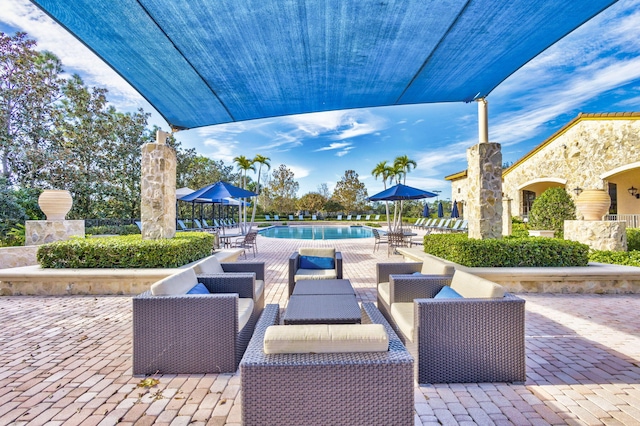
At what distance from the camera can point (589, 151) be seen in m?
11.7

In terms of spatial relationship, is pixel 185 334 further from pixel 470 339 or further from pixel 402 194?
pixel 402 194

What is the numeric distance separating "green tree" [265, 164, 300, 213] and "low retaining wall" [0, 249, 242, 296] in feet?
102

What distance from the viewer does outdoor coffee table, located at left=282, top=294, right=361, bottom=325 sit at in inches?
87.5

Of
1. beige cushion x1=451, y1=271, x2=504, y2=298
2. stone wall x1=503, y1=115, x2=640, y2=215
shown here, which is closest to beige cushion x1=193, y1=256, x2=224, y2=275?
beige cushion x1=451, y1=271, x2=504, y2=298

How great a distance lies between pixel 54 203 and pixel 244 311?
23.3 ft

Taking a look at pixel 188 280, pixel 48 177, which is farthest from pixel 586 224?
pixel 48 177

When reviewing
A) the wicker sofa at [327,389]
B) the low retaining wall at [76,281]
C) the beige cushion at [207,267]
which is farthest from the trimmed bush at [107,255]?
the wicker sofa at [327,389]

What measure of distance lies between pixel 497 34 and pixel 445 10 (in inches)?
34.8

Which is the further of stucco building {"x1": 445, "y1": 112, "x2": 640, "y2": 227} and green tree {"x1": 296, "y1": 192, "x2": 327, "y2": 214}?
green tree {"x1": 296, "y1": 192, "x2": 327, "y2": 214}

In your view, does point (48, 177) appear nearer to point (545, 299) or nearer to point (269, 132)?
point (545, 299)

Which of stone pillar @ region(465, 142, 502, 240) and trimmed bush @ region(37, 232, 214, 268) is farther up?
stone pillar @ region(465, 142, 502, 240)

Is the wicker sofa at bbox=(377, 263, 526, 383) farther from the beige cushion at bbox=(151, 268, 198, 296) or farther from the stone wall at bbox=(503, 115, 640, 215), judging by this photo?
the stone wall at bbox=(503, 115, 640, 215)

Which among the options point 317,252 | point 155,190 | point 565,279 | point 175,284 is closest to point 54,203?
point 155,190

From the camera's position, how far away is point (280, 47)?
3914 millimetres
